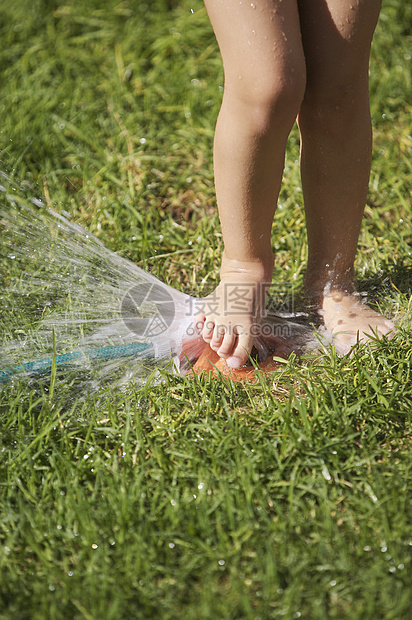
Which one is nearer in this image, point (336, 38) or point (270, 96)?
point (270, 96)

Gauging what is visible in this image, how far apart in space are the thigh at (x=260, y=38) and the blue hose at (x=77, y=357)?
94 centimetres

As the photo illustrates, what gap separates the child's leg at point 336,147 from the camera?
1852 mm

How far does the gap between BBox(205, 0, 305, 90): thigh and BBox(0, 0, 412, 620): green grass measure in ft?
2.86

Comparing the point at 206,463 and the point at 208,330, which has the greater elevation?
the point at 208,330

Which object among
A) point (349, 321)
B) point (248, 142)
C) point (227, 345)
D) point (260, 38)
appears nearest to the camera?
point (260, 38)

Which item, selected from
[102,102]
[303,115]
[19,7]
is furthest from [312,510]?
[19,7]

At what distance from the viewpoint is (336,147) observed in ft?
6.61

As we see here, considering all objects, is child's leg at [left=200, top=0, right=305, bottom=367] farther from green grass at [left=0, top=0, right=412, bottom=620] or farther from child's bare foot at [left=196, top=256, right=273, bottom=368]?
green grass at [left=0, top=0, right=412, bottom=620]

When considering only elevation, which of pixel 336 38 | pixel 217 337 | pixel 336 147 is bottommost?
pixel 217 337

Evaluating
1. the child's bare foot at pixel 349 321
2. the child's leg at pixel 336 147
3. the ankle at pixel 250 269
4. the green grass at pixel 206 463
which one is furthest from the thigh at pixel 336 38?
the green grass at pixel 206 463

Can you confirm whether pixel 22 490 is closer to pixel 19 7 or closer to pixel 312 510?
pixel 312 510

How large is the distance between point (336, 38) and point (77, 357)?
1.29 meters

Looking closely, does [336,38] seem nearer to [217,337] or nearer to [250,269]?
[250,269]

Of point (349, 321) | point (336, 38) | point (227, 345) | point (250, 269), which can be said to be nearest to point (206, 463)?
point (227, 345)
